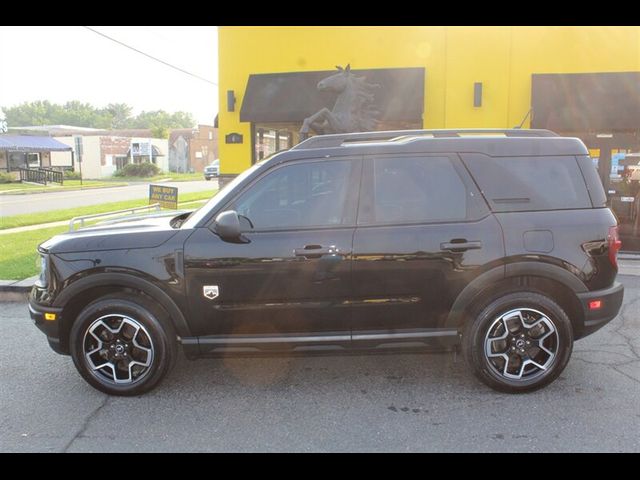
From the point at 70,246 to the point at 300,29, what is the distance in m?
9.51

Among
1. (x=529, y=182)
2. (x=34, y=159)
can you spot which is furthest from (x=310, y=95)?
(x=34, y=159)

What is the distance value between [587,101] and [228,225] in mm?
9048

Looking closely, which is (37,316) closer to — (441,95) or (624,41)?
(441,95)

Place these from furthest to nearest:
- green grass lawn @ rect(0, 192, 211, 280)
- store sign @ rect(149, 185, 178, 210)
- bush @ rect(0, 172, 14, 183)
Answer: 1. bush @ rect(0, 172, 14, 183)
2. store sign @ rect(149, 185, 178, 210)
3. green grass lawn @ rect(0, 192, 211, 280)

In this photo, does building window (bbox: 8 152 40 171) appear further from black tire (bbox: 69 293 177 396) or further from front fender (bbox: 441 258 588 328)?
front fender (bbox: 441 258 588 328)

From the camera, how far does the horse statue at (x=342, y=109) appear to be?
9.41m

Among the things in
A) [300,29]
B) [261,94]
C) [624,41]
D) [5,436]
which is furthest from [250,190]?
[624,41]

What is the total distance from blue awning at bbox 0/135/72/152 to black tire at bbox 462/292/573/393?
4119cm

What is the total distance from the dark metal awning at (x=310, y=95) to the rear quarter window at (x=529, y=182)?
7.13m

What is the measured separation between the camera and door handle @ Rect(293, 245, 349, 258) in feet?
11.6

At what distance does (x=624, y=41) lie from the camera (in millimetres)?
10289

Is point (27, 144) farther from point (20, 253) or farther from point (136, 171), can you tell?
point (20, 253)

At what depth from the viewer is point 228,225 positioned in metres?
3.42

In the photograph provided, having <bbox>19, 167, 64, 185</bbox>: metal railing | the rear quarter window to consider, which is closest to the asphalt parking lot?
the rear quarter window
